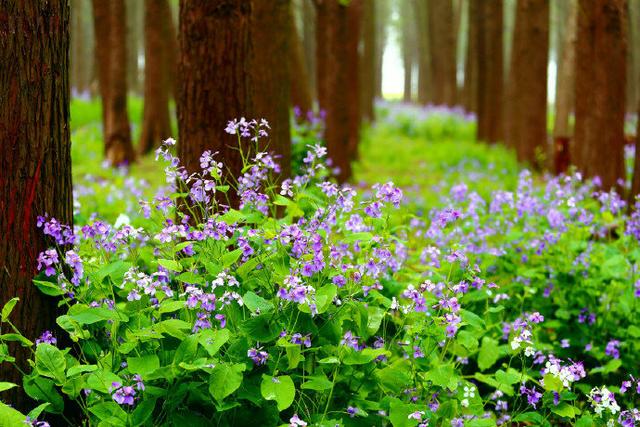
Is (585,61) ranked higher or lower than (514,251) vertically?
higher

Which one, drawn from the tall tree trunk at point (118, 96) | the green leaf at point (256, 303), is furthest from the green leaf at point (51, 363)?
the tall tree trunk at point (118, 96)

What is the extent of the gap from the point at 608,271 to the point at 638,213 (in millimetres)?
399

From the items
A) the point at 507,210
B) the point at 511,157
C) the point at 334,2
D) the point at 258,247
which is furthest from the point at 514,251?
the point at 511,157

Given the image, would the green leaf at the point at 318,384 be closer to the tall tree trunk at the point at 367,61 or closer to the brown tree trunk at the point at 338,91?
the brown tree trunk at the point at 338,91

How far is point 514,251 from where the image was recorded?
4926mm

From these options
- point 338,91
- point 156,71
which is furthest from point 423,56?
point 338,91

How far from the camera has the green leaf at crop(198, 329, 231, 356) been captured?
2525 mm

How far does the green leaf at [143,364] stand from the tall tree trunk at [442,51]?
2092 cm

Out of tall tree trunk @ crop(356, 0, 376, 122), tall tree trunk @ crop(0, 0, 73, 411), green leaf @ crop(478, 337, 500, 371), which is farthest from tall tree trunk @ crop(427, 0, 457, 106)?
tall tree trunk @ crop(0, 0, 73, 411)

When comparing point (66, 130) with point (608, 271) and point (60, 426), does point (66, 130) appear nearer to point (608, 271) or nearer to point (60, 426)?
point (60, 426)

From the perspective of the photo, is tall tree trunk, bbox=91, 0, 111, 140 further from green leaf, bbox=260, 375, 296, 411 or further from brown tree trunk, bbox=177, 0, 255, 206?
green leaf, bbox=260, 375, 296, 411

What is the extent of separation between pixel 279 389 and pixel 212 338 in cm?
29

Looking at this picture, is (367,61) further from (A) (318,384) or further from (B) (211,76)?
(A) (318,384)

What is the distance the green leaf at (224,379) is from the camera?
2559 mm
